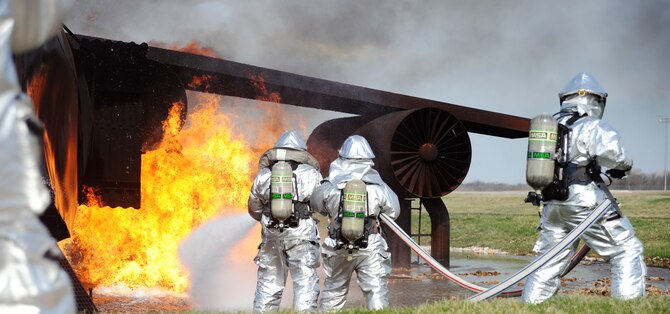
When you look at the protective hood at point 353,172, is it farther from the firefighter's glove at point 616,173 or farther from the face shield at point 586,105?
the firefighter's glove at point 616,173

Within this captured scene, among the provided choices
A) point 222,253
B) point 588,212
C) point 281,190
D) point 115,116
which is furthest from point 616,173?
point 222,253

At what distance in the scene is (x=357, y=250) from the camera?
7.29 m

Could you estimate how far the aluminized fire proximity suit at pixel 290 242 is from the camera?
7.86 meters

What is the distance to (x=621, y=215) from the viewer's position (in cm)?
721

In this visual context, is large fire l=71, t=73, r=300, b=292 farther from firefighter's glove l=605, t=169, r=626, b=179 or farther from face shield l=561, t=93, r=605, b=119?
firefighter's glove l=605, t=169, r=626, b=179

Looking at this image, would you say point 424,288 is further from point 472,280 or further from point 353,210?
point 353,210

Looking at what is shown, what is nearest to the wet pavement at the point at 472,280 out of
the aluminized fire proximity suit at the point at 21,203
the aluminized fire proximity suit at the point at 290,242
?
the aluminized fire proximity suit at the point at 290,242

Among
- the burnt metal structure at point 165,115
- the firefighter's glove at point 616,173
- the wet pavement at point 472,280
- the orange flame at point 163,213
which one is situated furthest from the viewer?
the orange flame at point 163,213

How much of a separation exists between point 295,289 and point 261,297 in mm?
391

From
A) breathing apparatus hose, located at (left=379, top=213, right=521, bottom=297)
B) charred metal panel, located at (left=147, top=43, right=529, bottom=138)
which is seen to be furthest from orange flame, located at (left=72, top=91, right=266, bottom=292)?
breathing apparatus hose, located at (left=379, top=213, right=521, bottom=297)

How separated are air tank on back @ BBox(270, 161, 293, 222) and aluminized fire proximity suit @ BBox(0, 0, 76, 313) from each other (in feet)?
17.9

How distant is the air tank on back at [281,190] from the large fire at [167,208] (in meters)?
4.01

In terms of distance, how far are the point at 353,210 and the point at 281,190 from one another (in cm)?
90

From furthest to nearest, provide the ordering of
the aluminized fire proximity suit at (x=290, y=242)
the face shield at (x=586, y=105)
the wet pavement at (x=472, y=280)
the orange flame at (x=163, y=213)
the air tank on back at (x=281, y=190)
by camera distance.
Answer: the orange flame at (x=163, y=213) → the wet pavement at (x=472, y=280) → the aluminized fire proximity suit at (x=290, y=242) → the face shield at (x=586, y=105) → the air tank on back at (x=281, y=190)
